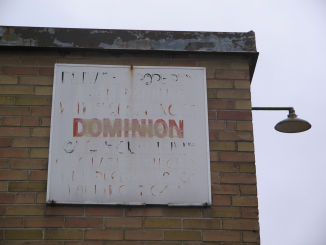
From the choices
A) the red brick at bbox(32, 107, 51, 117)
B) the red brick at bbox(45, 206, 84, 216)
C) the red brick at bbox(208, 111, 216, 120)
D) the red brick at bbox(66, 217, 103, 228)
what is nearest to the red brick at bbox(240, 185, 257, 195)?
the red brick at bbox(208, 111, 216, 120)

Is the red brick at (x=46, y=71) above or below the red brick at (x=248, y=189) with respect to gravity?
above

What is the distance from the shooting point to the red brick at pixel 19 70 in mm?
4668

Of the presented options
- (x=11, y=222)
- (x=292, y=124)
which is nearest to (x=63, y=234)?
(x=11, y=222)

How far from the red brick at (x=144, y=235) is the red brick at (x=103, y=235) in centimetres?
6

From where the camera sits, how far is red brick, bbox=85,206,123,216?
166 inches

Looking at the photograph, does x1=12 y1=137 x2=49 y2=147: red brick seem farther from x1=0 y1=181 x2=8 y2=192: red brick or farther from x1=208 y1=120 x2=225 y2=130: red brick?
x1=208 y1=120 x2=225 y2=130: red brick

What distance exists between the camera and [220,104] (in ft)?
15.2

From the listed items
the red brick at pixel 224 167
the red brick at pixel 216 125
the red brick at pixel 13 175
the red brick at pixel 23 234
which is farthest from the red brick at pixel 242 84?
the red brick at pixel 23 234

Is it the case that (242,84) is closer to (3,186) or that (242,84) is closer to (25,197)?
(25,197)

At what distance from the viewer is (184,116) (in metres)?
4.57

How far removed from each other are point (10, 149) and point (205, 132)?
1.55 meters

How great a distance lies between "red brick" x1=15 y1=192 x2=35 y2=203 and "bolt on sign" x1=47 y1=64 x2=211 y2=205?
0.44 feet

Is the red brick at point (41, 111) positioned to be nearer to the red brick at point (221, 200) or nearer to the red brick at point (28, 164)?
the red brick at point (28, 164)

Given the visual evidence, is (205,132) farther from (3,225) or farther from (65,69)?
(3,225)
